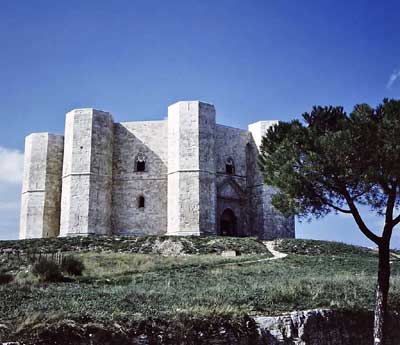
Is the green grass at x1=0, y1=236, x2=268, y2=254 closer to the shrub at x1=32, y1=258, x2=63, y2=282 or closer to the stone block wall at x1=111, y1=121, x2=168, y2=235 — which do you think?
the stone block wall at x1=111, y1=121, x2=168, y2=235

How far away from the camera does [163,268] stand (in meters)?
19.1

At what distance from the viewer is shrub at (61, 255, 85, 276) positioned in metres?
17.3

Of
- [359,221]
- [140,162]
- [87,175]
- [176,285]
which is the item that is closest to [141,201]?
[140,162]

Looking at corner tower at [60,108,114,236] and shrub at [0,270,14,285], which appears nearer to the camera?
shrub at [0,270,14,285]

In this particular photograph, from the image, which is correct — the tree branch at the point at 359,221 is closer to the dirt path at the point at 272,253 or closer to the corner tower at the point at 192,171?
the dirt path at the point at 272,253

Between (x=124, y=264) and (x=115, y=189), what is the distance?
1159 centimetres

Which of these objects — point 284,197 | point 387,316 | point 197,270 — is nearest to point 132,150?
point 197,270

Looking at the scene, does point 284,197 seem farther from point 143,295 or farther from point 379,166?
point 143,295

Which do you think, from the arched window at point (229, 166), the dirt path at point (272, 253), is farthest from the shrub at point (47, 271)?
the arched window at point (229, 166)

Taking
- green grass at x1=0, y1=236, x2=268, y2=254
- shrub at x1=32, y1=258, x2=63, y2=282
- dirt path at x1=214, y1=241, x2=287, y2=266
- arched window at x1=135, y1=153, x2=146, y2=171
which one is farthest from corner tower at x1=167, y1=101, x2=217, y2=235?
shrub at x1=32, y1=258, x2=63, y2=282

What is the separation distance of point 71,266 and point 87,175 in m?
12.3

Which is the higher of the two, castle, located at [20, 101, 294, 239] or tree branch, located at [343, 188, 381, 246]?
castle, located at [20, 101, 294, 239]

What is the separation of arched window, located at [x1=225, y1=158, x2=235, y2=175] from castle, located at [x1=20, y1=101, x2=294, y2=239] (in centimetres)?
6

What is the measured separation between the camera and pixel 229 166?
32250mm
